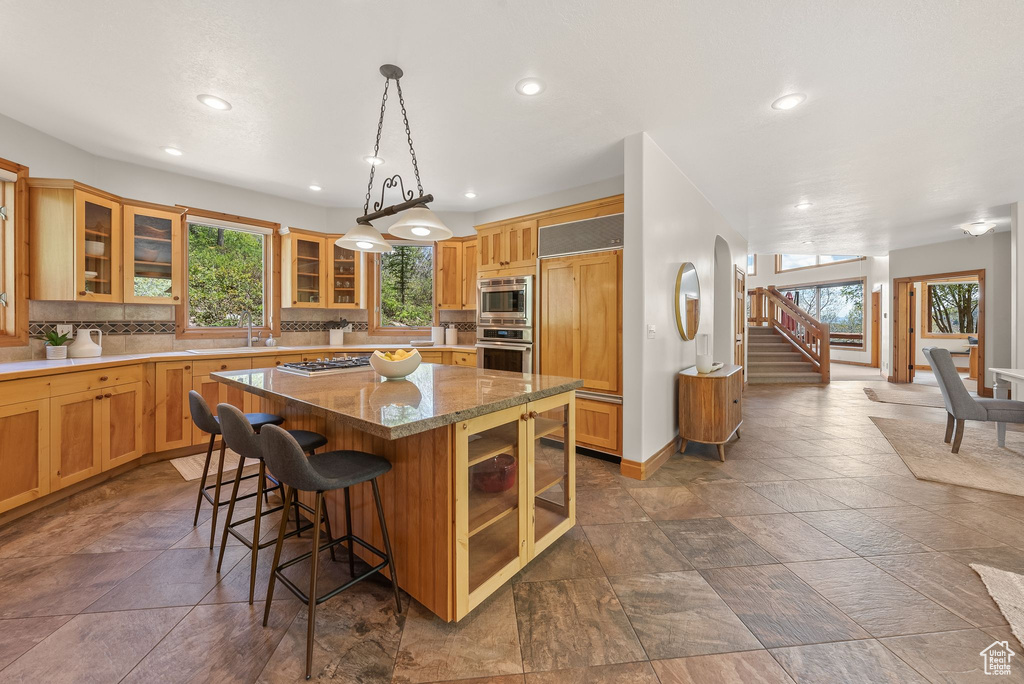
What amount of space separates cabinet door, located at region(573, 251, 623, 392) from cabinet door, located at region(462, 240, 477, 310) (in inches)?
71.5

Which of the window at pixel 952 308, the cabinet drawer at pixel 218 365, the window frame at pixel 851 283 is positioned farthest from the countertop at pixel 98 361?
the window at pixel 952 308

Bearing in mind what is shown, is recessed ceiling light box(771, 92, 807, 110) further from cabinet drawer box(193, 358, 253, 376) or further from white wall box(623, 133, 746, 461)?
cabinet drawer box(193, 358, 253, 376)

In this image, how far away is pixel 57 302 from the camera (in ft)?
11.0

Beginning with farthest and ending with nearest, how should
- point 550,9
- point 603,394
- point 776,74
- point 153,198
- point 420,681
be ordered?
point 153,198
point 603,394
point 776,74
point 550,9
point 420,681

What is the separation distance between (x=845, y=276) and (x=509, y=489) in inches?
493

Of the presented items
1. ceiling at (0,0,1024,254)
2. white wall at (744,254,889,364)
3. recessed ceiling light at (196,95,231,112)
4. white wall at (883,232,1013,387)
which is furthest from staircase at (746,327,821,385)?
recessed ceiling light at (196,95,231,112)

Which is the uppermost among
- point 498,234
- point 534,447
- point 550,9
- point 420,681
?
point 550,9

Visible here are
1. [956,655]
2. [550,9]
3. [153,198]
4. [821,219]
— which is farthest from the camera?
[821,219]

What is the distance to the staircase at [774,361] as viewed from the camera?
8211 mm

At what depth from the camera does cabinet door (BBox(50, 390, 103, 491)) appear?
270 cm

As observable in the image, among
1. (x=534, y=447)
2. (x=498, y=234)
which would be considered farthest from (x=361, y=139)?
(x=534, y=447)

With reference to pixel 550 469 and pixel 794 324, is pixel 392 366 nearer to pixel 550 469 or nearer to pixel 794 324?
pixel 550 469

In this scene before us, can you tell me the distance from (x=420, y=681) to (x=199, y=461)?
333 cm

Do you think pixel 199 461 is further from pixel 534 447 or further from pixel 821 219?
pixel 821 219
